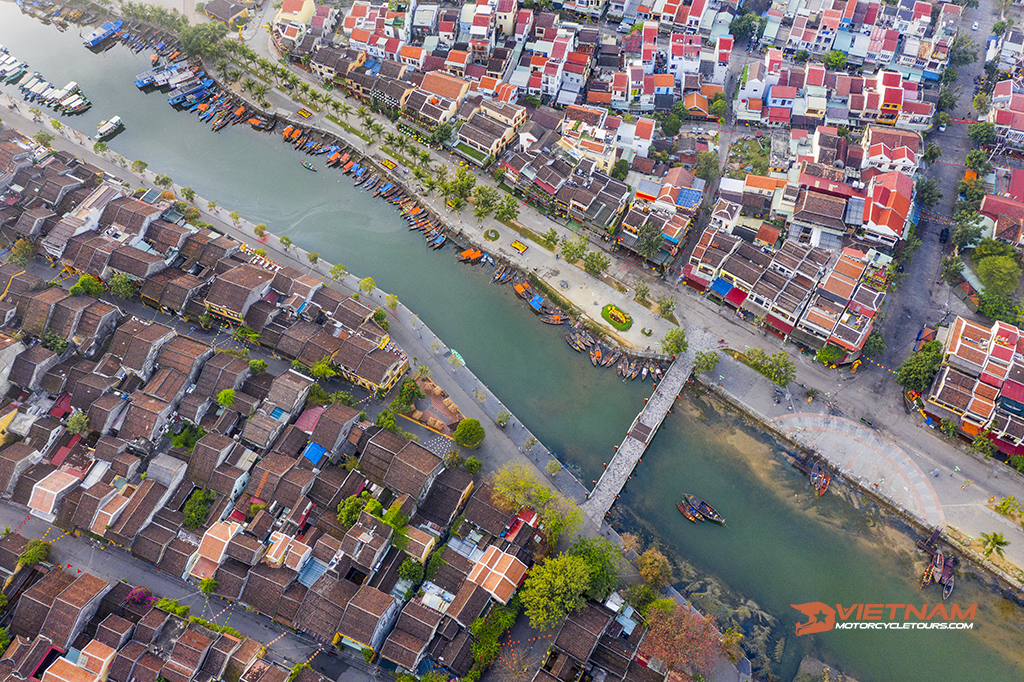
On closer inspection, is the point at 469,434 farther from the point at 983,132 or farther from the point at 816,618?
the point at 983,132

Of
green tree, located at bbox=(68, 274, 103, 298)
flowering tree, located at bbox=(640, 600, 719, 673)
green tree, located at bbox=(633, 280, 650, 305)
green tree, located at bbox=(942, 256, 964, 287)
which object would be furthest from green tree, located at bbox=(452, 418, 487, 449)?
green tree, located at bbox=(942, 256, 964, 287)

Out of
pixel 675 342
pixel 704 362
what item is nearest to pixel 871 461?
pixel 704 362

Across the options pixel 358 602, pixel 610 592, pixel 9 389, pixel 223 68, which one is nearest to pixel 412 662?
pixel 358 602

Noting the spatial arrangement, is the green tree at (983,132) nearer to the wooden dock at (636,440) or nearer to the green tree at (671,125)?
the green tree at (671,125)

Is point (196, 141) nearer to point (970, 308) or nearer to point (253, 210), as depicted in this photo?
point (253, 210)

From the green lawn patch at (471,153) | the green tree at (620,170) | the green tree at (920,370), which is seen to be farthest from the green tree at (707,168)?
the green tree at (920,370)
